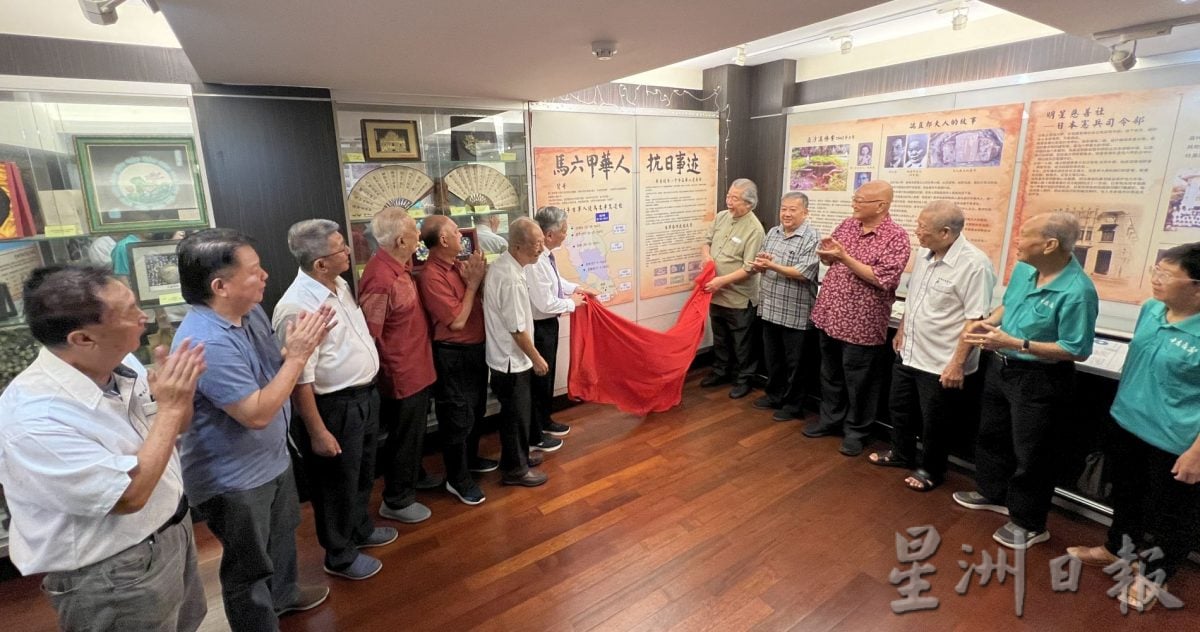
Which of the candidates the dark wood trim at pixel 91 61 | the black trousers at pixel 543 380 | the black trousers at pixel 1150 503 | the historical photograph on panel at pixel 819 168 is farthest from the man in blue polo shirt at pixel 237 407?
the historical photograph on panel at pixel 819 168

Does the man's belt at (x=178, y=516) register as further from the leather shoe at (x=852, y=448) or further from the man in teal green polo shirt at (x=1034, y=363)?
the leather shoe at (x=852, y=448)

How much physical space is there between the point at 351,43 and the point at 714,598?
8.26ft

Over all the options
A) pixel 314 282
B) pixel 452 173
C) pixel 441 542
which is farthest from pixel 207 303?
pixel 452 173

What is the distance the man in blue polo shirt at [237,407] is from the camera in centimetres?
159

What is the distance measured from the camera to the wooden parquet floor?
84.4 inches

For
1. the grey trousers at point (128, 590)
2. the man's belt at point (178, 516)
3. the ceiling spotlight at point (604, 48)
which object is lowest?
the grey trousers at point (128, 590)

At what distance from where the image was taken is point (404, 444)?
8.70 ft

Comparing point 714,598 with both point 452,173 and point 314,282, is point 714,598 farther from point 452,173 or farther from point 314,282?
point 452,173

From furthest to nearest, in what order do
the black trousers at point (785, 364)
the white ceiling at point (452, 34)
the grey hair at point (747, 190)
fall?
the grey hair at point (747, 190), the black trousers at point (785, 364), the white ceiling at point (452, 34)

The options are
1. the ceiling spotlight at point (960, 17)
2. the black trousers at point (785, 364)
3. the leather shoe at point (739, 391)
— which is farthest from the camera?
the leather shoe at point (739, 391)

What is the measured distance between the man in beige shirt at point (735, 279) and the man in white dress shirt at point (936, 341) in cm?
124

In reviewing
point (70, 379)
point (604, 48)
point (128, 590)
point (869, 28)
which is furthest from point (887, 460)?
point (70, 379)

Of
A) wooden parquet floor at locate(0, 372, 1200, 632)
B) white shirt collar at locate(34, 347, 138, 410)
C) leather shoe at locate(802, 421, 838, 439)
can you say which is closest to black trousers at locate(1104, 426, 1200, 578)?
wooden parquet floor at locate(0, 372, 1200, 632)

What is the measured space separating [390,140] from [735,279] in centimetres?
251
